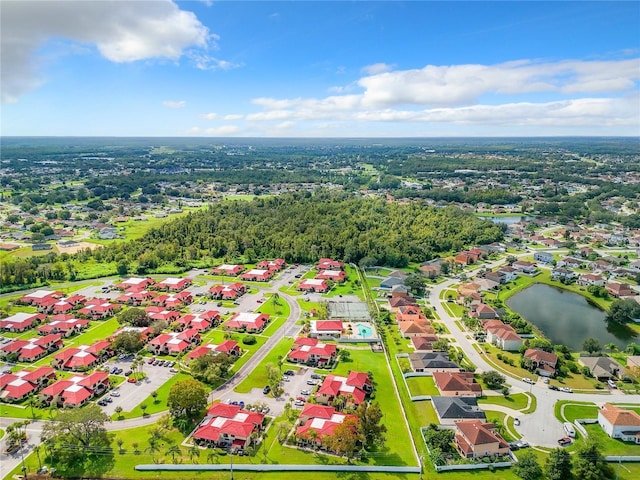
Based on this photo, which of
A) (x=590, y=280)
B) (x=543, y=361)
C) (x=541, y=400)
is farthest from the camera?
(x=590, y=280)

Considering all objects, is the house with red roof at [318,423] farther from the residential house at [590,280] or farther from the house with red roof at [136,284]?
the residential house at [590,280]

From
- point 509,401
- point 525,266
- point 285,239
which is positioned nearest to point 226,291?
point 285,239

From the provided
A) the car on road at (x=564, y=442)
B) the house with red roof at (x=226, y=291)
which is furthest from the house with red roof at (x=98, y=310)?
the car on road at (x=564, y=442)

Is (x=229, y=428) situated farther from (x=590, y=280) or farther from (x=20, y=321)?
(x=590, y=280)

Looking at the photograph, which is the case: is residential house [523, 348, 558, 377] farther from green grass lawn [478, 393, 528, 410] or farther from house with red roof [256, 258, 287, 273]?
house with red roof [256, 258, 287, 273]

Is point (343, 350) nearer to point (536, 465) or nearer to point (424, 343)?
point (424, 343)

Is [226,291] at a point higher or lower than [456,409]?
higher
